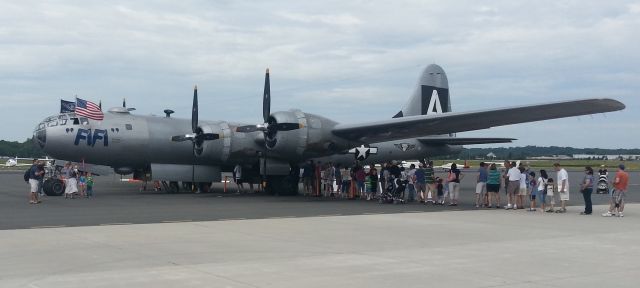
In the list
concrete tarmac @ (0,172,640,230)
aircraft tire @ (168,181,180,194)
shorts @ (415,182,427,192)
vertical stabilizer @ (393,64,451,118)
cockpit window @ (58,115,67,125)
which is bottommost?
concrete tarmac @ (0,172,640,230)

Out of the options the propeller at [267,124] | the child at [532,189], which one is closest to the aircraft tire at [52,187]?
the propeller at [267,124]

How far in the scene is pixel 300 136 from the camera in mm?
24000

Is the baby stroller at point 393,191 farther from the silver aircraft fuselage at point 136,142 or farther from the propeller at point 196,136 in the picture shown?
the propeller at point 196,136

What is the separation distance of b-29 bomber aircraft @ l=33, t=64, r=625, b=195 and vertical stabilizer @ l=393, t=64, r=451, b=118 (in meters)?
4.35

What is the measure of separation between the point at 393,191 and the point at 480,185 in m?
2.97

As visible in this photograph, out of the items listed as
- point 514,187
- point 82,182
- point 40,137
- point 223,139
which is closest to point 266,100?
point 223,139

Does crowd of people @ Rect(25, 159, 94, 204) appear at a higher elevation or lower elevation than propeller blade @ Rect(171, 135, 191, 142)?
lower

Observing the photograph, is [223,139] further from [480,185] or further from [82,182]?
[480,185]

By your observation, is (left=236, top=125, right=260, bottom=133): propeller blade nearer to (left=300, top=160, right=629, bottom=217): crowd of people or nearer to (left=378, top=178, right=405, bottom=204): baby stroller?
(left=300, top=160, right=629, bottom=217): crowd of people

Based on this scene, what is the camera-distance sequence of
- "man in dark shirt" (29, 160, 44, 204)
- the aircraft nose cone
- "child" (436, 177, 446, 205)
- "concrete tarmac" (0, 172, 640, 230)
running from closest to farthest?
"concrete tarmac" (0, 172, 640, 230) → "man in dark shirt" (29, 160, 44, 204) → "child" (436, 177, 446, 205) → the aircraft nose cone

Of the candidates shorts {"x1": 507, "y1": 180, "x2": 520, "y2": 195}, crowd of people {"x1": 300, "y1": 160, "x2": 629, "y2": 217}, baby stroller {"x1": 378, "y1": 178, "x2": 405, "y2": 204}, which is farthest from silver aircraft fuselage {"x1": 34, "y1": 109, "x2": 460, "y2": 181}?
shorts {"x1": 507, "y1": 180, "x2": 520, "y2": 195}

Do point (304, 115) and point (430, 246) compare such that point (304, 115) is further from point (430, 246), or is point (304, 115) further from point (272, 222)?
point (430, 246)

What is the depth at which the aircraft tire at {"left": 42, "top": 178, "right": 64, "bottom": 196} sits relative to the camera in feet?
80.5

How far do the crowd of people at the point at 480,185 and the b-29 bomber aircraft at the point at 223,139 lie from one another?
1080 mm
